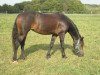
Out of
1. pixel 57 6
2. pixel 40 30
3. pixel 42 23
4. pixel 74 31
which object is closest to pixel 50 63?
pixel 40 30

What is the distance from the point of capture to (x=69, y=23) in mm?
9703

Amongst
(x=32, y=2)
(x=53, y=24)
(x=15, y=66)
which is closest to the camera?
(x=15, y=66)

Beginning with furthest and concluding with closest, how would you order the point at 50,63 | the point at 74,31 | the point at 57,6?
the point at 57,6 → the point at 74,31 → the point at 50,63

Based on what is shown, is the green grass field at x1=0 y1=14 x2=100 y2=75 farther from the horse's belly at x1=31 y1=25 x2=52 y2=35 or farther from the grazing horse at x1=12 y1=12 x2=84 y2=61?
the horse's belly at x1=31 y1=25 x2=52 y2=35

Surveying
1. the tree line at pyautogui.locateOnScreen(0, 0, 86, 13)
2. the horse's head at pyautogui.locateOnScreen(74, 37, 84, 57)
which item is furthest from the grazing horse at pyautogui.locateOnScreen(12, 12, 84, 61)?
the tree line at pyautogui.locateOnScreen(0, 0, 86, 13)

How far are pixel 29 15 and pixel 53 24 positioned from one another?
3.37 ft

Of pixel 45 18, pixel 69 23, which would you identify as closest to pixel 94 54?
pixel 69 23

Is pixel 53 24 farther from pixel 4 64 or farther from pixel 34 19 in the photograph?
pixel 4 64

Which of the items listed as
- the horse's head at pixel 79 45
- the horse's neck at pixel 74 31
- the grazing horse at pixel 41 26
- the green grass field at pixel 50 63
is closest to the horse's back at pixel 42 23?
the grazing horse at pixel 41 26

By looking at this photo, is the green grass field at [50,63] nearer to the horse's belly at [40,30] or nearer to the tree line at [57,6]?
the horse's belly at [40,30]

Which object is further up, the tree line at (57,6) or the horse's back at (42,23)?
the horse's back at (42,23)

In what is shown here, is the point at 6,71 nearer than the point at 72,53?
Yes

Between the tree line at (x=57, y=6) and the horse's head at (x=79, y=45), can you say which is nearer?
the horse's head at (x=79, y=45)

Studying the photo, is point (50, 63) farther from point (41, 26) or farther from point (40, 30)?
point (41, 26)
